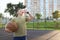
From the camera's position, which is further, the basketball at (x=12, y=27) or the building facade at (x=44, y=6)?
the building facade at (x=44, y=6)

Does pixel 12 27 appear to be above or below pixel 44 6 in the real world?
below

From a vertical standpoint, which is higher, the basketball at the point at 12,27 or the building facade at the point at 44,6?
the building facade at the point at 44,6

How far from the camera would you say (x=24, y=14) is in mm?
4961

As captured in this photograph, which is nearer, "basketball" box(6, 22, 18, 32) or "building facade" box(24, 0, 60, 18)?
"basketball" box(6, 22, 18, 32)

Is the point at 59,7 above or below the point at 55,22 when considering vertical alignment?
above

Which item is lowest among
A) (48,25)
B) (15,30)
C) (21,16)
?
(48,25)

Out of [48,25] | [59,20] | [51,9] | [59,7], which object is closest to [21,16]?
[59,7]

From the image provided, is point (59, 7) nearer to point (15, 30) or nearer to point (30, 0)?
point (30, 0)

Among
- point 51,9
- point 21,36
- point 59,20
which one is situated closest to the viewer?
point 21,36

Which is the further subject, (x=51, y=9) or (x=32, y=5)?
(x=51, y=9)

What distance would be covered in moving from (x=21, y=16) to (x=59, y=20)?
51.6 feet

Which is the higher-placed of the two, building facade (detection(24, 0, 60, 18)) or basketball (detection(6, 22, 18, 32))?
building facade (detection(24, 0, 60, 18))

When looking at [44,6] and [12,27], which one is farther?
[44,6]

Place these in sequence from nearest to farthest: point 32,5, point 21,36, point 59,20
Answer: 1. point 21,36
2. point 32,5
3. point 59,20
